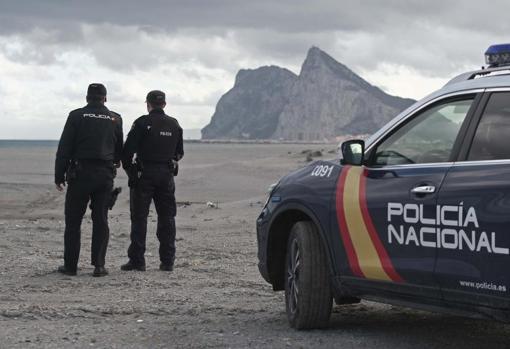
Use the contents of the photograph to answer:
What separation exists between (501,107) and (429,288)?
3.61 feet

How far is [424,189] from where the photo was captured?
570cm

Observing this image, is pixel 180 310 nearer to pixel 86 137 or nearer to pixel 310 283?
pixel 310 283

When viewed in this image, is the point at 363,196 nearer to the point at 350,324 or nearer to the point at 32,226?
the point at 350,324

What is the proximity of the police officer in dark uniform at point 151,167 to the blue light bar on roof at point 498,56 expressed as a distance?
485cm

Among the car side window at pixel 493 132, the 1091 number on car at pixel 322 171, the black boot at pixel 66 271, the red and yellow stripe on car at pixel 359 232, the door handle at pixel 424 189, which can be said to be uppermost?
the car side window at pixel 493 132

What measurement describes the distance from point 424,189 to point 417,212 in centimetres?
14

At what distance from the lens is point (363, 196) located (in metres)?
6.23

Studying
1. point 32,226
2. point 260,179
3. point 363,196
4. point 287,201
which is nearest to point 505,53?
point 363,196

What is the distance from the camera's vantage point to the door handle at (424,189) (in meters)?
5.64

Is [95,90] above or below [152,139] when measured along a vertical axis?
above

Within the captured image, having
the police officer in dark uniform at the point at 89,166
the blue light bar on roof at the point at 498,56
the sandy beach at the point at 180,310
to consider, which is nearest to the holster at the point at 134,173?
the police officer in dark uniform at the point at 89,166

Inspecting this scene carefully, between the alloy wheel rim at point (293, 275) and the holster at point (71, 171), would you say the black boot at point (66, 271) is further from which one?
the alloy wheel rim at point (293, 275)

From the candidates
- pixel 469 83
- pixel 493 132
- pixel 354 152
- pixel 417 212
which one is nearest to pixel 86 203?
pixel 354 152

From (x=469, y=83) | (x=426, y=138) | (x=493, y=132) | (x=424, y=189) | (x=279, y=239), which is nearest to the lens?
(x=493, y=132)
